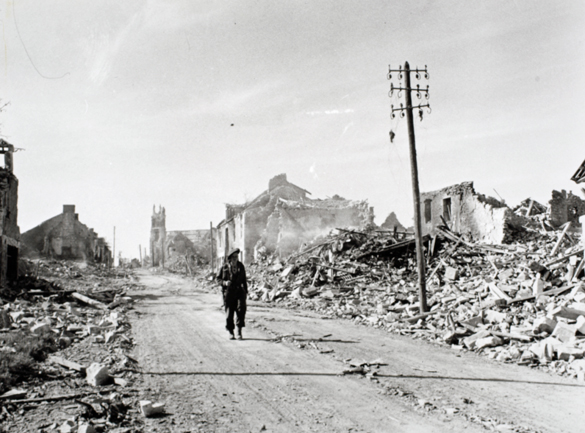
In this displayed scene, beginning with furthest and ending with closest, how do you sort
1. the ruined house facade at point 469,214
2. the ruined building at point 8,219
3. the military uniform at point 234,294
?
1. the ruined house facade at point 469,214
2. the ruined building at point 8,219
3. the military uniform at point 234,294

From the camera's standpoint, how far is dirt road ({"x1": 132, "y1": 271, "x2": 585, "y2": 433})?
446cm

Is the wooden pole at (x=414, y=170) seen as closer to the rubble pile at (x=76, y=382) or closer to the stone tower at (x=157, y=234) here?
the rubble pile at (x=76, y=382)

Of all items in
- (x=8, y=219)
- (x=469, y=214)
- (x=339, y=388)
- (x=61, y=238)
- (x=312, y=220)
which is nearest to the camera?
(x=339, y=388)

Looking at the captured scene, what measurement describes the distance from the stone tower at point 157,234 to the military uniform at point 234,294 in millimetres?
75212

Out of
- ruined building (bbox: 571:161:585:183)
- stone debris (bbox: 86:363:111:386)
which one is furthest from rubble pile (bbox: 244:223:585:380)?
stone debris (bbox: 86:363:111:386)

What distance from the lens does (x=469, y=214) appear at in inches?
928

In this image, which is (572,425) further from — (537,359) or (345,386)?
(537,359)

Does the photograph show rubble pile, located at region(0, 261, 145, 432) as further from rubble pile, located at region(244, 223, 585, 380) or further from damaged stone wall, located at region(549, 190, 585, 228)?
damaged stone wall, located at region(549, 190, 585, 228)

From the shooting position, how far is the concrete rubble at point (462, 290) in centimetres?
833

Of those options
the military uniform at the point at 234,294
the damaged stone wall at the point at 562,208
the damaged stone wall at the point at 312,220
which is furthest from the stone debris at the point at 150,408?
the damaged stone wall at the point at 312,220

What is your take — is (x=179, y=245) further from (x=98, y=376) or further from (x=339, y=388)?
(x=339, y=388)

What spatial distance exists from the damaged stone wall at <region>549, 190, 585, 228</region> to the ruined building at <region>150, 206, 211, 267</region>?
154ft

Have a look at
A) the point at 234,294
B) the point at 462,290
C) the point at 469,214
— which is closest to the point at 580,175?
the point at 462,290

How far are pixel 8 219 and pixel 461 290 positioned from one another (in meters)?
20.6
